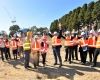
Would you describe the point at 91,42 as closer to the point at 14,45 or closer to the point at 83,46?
the point at 83,46

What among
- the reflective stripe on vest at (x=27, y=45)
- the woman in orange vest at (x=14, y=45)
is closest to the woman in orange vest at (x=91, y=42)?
the reflective stripe on vest at (x=27, y=45)

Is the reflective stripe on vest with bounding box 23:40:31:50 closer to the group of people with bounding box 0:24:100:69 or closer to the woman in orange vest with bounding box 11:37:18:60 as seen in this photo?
the group of people with bounding box 0:24:100:69

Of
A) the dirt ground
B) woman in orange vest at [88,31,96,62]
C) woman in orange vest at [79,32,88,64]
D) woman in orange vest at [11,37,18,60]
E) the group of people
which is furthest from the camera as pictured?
woman in orange vest at [11,37,18,60]

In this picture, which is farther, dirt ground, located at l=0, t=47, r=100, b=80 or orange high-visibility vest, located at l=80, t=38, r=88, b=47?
orange high-visibility vest, located at l=80, t=38, r=88, b=47

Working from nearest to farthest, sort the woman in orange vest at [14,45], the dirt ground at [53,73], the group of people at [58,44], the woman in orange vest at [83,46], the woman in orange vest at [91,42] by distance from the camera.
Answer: the dirt ground at [53,73] < the group of people at [58,44] < the woman in orange vest at [91,42] < the woman in orange vest at [83,46] < the woman in orange vest at [14,45]

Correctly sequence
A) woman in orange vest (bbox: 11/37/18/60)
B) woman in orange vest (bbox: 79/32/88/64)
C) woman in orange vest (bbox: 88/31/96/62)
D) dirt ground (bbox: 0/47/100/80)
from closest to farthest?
dirt ground (bbox: 0/47/100/80), woman in orange vest (bbox: 88/31/96/62), woman in orange vest (bbox: 79/32/88/64), woman in orange vest (bbox: 11/37/18/60)

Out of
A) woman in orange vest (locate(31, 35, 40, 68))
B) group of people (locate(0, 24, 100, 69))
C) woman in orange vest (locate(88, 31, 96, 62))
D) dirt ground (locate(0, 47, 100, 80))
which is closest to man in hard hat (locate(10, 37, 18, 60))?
dirt ground (locate(0, 47, 100, 80))

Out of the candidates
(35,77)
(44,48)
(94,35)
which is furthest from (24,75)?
(94,35)

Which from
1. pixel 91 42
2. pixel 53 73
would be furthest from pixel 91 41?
pixel 53 73

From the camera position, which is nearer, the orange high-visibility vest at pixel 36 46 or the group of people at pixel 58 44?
the group of people at pixel 58 44

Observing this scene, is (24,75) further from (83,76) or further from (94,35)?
(94,35)

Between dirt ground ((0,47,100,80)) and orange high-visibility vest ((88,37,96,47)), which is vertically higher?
orange high-visibility vest ((88,37,96,47))

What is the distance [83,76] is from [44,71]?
228 cm

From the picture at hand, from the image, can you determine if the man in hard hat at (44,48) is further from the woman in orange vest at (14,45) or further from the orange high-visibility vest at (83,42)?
the woman in orange vest at (14,45)
